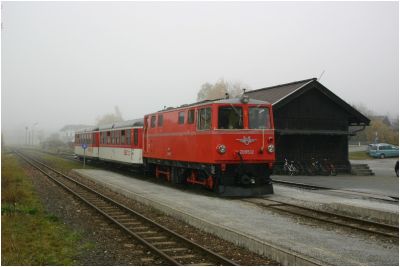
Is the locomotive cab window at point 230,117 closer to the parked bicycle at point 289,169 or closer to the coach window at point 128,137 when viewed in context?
the coach window at point 128,137

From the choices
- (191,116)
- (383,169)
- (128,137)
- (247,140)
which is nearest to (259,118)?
(247,140)

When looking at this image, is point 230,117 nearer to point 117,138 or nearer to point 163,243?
point 163,243

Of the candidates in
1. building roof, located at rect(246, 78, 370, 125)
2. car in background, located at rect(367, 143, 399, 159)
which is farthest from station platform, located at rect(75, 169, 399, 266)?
car in background, located at rect(367, 143, 399, 159)

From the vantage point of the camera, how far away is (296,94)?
27.0 meters

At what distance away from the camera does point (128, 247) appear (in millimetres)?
8680

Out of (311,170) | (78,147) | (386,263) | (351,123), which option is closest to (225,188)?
(386,263)

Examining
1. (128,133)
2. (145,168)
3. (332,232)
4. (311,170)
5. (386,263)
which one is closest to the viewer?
(386,263)

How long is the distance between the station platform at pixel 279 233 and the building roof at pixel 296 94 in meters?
12.3

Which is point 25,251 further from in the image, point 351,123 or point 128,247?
point 351,123

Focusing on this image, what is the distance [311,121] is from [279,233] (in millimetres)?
19867

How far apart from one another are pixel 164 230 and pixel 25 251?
9.74 ft

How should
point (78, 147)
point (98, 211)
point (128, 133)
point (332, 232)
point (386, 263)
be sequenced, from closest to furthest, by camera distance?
point (386, 263), point (332, 232), point (98, 211), point (128, 133), point (78, 147)

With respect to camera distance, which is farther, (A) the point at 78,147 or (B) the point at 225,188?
(A) the point at 78,147

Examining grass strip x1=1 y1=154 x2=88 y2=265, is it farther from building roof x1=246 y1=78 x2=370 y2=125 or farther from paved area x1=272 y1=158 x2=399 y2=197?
building roof x1=246 y1=78 x2=370 y2=125
